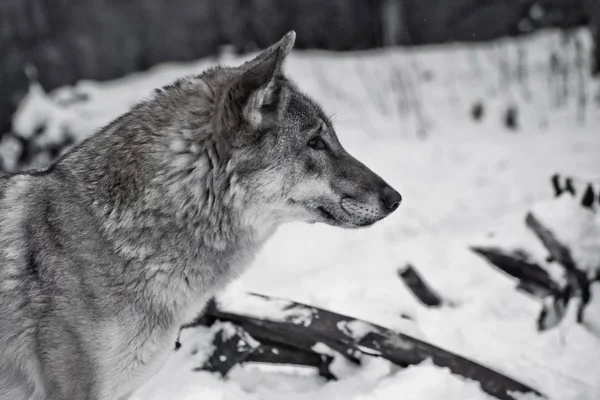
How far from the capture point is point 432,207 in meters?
5.82

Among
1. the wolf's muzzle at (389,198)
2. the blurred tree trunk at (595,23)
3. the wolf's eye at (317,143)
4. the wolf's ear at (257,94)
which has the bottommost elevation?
the wolf's muzzle at (389,198)

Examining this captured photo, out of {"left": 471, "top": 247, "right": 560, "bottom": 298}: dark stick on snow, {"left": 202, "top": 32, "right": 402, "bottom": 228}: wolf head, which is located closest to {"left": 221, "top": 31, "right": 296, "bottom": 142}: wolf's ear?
{"left": 202, "top": 32, "right": 402, "bottom": 228}: wolf head

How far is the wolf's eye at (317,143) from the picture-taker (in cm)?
267

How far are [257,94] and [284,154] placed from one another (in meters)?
0.29

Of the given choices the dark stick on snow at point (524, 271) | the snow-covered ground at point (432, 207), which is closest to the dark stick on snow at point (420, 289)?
the snow-covered ground at point (432, 207)

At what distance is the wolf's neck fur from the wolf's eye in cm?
35

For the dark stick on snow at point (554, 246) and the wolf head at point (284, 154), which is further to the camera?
the dark stick on snow at point (554, 246)

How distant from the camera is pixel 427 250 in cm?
495

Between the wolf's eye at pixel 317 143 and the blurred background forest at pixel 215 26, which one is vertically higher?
the blurred background forest at pixel 215 26

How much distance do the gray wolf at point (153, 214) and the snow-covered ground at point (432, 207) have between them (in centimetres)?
77

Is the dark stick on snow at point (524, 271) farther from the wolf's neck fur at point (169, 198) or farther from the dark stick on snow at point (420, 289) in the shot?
the wolf's neck fur at point (169, 198)

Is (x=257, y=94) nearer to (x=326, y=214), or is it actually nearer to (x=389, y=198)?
(x=326, y=214)

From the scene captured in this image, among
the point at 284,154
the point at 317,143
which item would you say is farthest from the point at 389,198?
the point at 284,154

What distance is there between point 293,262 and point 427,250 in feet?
3.34
